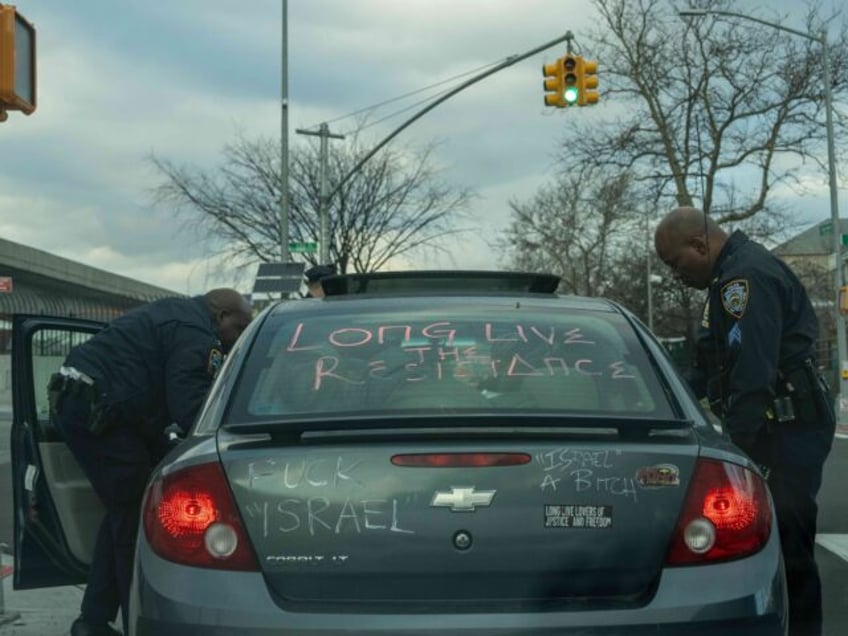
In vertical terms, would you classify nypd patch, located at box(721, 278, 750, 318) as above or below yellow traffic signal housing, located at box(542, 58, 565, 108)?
below

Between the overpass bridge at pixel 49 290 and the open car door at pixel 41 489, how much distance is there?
1984 centimetres

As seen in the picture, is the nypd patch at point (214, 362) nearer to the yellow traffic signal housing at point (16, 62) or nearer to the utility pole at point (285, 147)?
the yellow traffic signal housing at point (16, 62)

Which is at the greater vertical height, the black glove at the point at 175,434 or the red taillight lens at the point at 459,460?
the red taillight lens at the point at 459,460

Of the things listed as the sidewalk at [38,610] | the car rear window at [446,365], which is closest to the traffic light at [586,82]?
the sidewalk at [38,610]

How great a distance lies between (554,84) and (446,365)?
13547mm

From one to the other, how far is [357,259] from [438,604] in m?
32.4

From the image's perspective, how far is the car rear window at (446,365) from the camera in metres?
3.21

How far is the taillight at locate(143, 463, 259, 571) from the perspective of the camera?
2.77 meters

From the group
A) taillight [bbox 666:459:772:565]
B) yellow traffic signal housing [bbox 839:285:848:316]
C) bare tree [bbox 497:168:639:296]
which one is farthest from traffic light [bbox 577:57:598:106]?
bare tree [bbox 497:168:639:296]

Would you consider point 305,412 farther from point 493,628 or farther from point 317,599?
point 493,628

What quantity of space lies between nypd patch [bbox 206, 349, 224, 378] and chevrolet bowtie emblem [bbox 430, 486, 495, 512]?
2164 mm

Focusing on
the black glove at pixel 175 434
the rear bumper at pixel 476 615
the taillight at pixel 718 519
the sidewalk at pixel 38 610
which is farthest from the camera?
the sidewalk at pixel 38 610

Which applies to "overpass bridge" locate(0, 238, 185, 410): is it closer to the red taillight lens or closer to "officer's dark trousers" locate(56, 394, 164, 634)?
"officer's dark trousers" locate(56, 394, 164, 634)

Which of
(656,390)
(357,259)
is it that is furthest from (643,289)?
(656,390)
